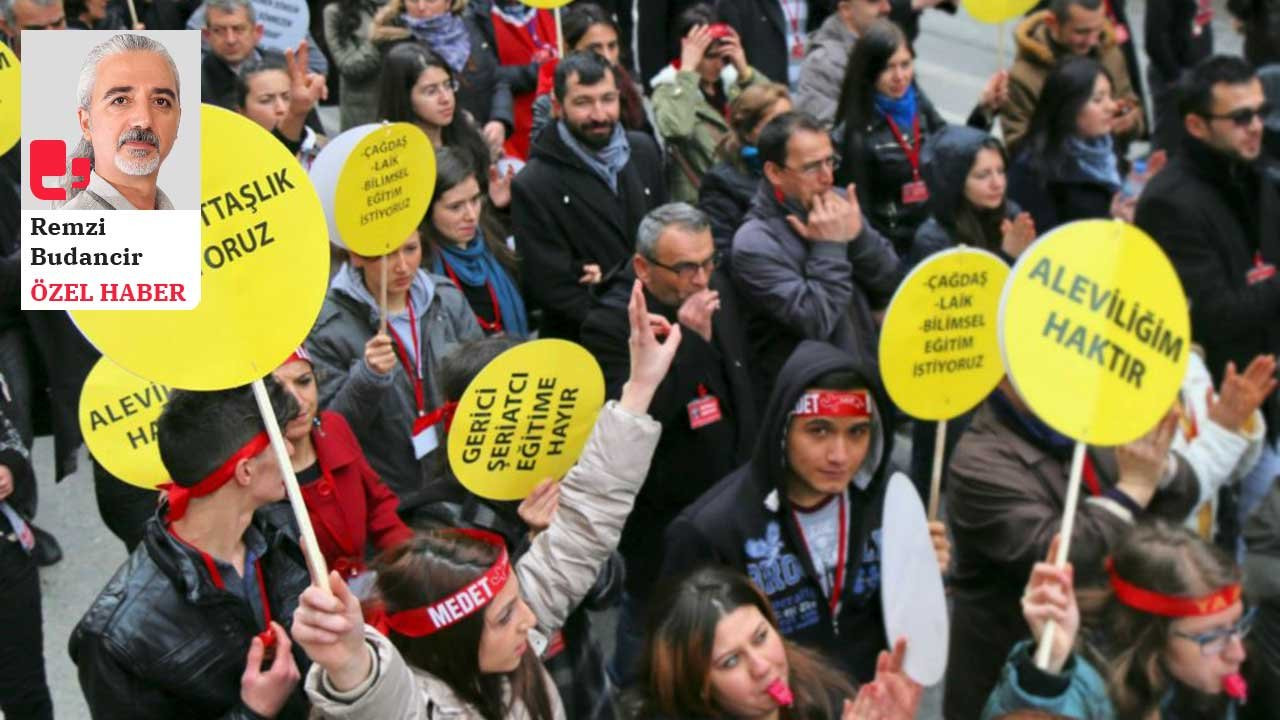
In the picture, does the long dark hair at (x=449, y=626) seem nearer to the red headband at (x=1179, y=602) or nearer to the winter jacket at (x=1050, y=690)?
the winter jacket at (x=1050, y=690)

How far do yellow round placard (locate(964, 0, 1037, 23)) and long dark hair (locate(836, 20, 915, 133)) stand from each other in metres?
0.63

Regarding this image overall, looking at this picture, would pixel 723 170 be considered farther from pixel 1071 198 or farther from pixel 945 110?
pixel 945 110

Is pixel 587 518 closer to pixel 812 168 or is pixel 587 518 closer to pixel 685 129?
pixel 812 168

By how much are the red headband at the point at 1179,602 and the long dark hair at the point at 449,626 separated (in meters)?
1.44

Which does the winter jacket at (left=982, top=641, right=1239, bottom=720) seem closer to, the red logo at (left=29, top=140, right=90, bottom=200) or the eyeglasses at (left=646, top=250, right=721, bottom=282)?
the eyeglasses at (left=646, top=250, right=721, bottom=282)

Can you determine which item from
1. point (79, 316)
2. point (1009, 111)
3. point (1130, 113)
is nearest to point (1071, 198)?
point (1009, 111)

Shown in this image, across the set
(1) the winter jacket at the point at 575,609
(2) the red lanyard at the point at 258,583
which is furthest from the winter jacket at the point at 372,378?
(2) the red lanyard at the point at 258,583

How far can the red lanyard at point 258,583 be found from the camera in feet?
10.7

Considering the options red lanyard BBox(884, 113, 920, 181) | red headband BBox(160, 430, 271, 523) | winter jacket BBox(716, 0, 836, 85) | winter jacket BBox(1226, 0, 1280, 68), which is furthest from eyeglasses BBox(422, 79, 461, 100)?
winter jacket BBox(1226, 0, 1280, 68)

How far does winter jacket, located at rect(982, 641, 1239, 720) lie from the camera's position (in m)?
3.17

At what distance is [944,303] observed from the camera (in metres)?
4.12

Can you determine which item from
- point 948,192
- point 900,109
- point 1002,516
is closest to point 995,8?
point 900,109

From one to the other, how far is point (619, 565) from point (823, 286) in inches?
62.8

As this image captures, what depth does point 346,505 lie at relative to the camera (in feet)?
13.5
